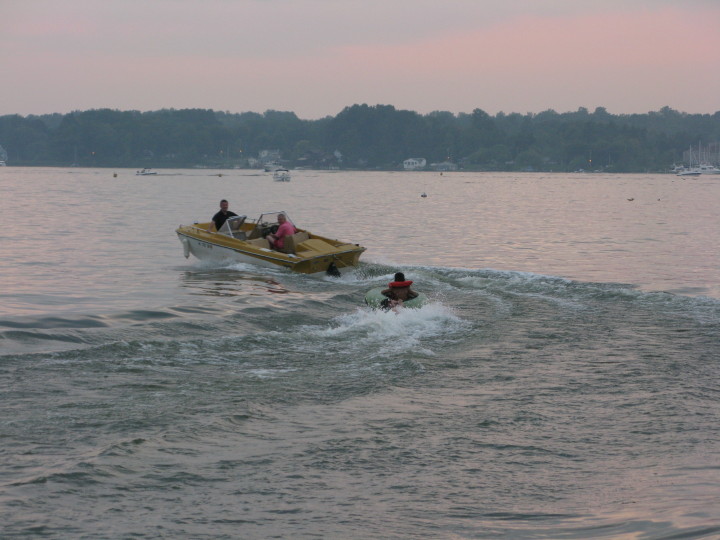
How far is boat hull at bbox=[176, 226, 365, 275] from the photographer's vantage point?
24.2 m

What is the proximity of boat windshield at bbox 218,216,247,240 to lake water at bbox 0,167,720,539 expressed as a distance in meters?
3.07

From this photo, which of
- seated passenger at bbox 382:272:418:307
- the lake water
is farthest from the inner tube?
the lake water

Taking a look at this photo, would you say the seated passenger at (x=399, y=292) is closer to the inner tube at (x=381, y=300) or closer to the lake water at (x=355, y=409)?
the inner tube at (x=381, y=300)

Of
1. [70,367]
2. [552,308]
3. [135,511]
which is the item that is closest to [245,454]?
[135,511]

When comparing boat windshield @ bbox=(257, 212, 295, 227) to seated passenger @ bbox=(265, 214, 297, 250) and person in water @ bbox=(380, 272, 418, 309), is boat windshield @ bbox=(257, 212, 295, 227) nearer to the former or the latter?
seated passenger @ bbox=(265, 214, 297, 250)

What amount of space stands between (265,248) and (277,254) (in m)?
1.38

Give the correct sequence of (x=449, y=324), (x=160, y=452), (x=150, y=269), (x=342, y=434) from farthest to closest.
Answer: (x=150, y=269)
(x=449, y=324)
(x=342, y=434)
(x=160, y=452)

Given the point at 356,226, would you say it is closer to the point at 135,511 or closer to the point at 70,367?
the point at 70,367

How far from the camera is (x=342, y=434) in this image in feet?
32.4

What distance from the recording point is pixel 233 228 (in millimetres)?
Result: 27500

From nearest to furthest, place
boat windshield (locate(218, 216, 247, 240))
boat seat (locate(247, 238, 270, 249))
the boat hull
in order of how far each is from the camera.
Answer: the boat hull
boat seat (locate(247, 238, 270, 249))
boat windshield (locate(218, 216, 247, 240))

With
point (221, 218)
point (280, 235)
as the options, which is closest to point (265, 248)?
point (280, 235)

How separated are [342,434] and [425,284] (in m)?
13.5

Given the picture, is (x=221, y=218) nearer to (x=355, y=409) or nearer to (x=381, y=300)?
(x=381, y=300)
